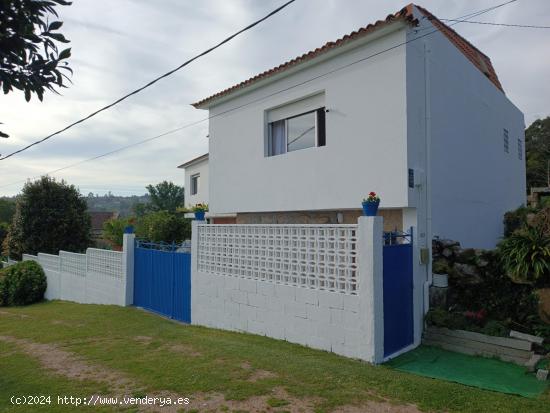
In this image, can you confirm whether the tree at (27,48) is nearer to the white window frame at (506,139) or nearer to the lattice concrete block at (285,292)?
the lattice concrete block at (285,292)

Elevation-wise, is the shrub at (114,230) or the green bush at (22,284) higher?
the shrub at (114,230)

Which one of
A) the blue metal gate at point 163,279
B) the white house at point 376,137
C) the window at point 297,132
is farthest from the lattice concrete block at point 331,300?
the window at point 297,132

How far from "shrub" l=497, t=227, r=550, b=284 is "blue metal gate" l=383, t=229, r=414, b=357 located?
162cm

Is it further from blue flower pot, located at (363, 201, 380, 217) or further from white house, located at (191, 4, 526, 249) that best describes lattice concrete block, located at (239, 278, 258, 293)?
blue flower pot, located at (363, 201, 380, 217)

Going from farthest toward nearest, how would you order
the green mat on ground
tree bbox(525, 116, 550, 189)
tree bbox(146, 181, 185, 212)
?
1. tree bbox(146, 181, 185, 212)
2. tree bbox(525, 116, 550, 189)
3. the green mat on ground

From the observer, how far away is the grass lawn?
433 centimetres

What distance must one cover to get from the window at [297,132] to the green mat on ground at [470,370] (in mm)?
5018

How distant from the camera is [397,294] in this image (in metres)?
6.59

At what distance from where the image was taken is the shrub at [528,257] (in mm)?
6605

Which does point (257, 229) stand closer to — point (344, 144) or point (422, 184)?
point (344, 144)

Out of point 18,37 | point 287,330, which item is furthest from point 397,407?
point 18,37

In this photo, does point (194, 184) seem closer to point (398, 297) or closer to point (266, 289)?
point (266, 289)

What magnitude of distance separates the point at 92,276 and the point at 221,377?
9395mm

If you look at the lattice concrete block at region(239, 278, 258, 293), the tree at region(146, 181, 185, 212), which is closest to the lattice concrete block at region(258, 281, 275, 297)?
the lattice concrete block at region(239, 278, 258, 293)
